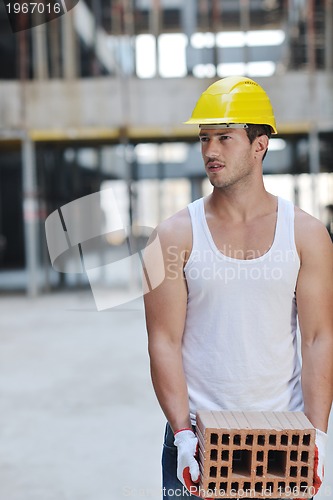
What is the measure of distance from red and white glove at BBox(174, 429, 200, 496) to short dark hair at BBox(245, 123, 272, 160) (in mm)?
861

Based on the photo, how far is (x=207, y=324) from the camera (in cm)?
188

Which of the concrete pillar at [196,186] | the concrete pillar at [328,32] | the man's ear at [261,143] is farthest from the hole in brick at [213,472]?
the concrete pillar at [196,186]

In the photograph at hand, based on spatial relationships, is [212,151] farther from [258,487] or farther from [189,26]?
[189,26]

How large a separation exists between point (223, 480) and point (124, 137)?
10753 millimetres

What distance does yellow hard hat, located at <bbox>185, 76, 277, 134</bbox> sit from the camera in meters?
1.82

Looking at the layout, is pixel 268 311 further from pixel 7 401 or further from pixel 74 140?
pixel 74 140

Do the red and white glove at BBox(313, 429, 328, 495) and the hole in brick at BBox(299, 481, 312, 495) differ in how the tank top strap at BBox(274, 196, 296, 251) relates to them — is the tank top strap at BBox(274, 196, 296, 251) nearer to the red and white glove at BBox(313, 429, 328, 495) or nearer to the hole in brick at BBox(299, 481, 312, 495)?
the red and white glove at BBox(313, 429, 328, 495)

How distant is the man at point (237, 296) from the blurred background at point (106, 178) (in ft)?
5.96

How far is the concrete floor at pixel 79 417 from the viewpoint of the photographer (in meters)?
3.86

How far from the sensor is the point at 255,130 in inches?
73.8

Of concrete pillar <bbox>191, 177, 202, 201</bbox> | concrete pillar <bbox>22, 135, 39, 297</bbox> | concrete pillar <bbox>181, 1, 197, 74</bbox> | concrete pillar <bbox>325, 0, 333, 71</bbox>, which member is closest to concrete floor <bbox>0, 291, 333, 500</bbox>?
concrete pillar <bbox>22, 135, 39, 297</bbox>

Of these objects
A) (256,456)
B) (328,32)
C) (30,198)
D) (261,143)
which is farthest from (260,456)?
(328,32)

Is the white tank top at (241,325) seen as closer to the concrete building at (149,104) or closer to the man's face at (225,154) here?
the man's face at (225,154)

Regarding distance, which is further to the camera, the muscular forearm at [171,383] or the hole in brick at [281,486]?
the muscular forearm at [171,383]
